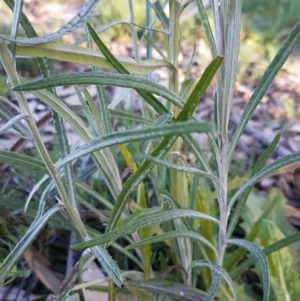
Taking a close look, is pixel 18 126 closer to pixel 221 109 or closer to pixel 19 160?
pixel 19 160

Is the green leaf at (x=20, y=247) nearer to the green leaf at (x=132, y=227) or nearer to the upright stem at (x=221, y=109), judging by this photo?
the green leaf at (x=132, y=227)

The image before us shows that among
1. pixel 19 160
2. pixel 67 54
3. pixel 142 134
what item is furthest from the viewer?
pixel 19 160

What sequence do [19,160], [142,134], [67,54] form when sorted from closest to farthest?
[142,134], [67,54], [19,160]

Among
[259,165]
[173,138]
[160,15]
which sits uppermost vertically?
[160,15]

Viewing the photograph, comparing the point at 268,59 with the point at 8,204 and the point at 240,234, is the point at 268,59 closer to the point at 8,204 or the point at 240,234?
the point at 240,234

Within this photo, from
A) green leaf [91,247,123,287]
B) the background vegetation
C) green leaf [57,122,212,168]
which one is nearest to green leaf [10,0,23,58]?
the background vegetation

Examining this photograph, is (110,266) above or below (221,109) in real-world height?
below

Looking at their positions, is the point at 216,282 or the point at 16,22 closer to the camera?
the point at 16,22

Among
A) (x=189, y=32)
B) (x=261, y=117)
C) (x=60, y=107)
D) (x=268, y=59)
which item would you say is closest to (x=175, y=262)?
(x=60, y=107)

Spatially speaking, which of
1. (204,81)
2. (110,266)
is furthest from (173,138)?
(110,266)
